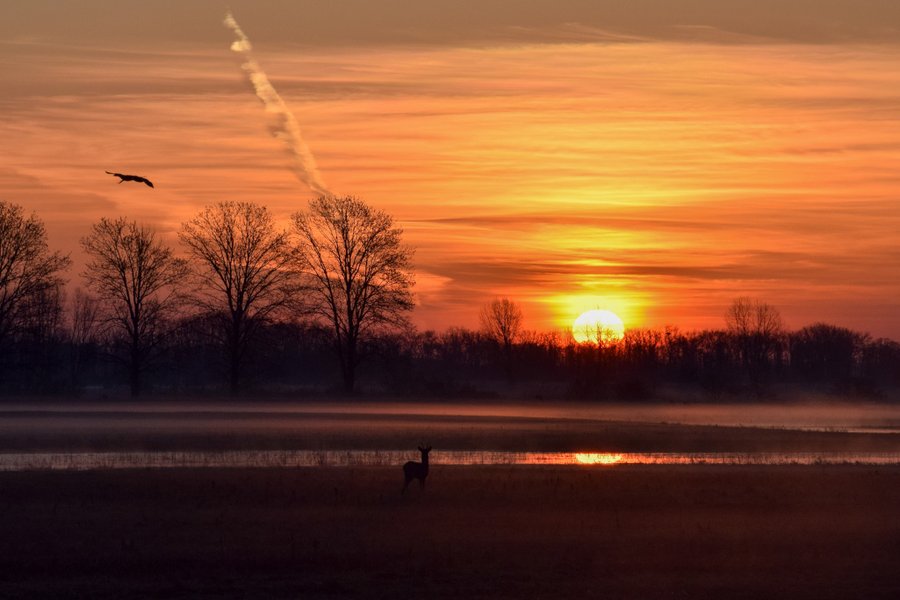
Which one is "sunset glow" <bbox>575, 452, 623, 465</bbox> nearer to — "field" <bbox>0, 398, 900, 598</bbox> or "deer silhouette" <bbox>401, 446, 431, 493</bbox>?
"field" <bbox>0, 398, 900, 598</bbox>

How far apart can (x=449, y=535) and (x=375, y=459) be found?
1357 centimetres

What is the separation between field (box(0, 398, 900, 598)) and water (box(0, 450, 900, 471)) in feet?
7.29

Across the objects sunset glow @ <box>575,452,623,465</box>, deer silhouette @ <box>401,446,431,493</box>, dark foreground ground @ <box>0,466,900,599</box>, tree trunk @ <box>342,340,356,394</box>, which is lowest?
dark foreground ground @ <box>0,466,900,599</box>

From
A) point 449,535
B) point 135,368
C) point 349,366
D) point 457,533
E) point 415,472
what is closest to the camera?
point 449,535

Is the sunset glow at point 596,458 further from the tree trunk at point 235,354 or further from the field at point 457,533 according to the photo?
the tree trunk at point 235,354

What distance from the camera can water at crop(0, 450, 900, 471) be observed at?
3328 centimetres

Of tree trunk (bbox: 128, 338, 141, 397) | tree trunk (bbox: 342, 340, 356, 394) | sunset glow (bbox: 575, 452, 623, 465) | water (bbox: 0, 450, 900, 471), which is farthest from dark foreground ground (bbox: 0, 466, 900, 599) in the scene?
tree trunk (bbox: 128, 338, 141, 397)

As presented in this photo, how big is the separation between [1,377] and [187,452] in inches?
1846

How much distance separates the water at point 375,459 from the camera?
109 feet

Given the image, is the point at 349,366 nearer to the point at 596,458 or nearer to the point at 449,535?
the point at 596,458

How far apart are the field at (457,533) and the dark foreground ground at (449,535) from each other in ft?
0.16

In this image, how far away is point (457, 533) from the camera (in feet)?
72.5

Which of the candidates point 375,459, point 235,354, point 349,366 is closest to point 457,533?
point 375,459

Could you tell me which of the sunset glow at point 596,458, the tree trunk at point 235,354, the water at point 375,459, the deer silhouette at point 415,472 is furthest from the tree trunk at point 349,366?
the deer silhouette at point 415,472
